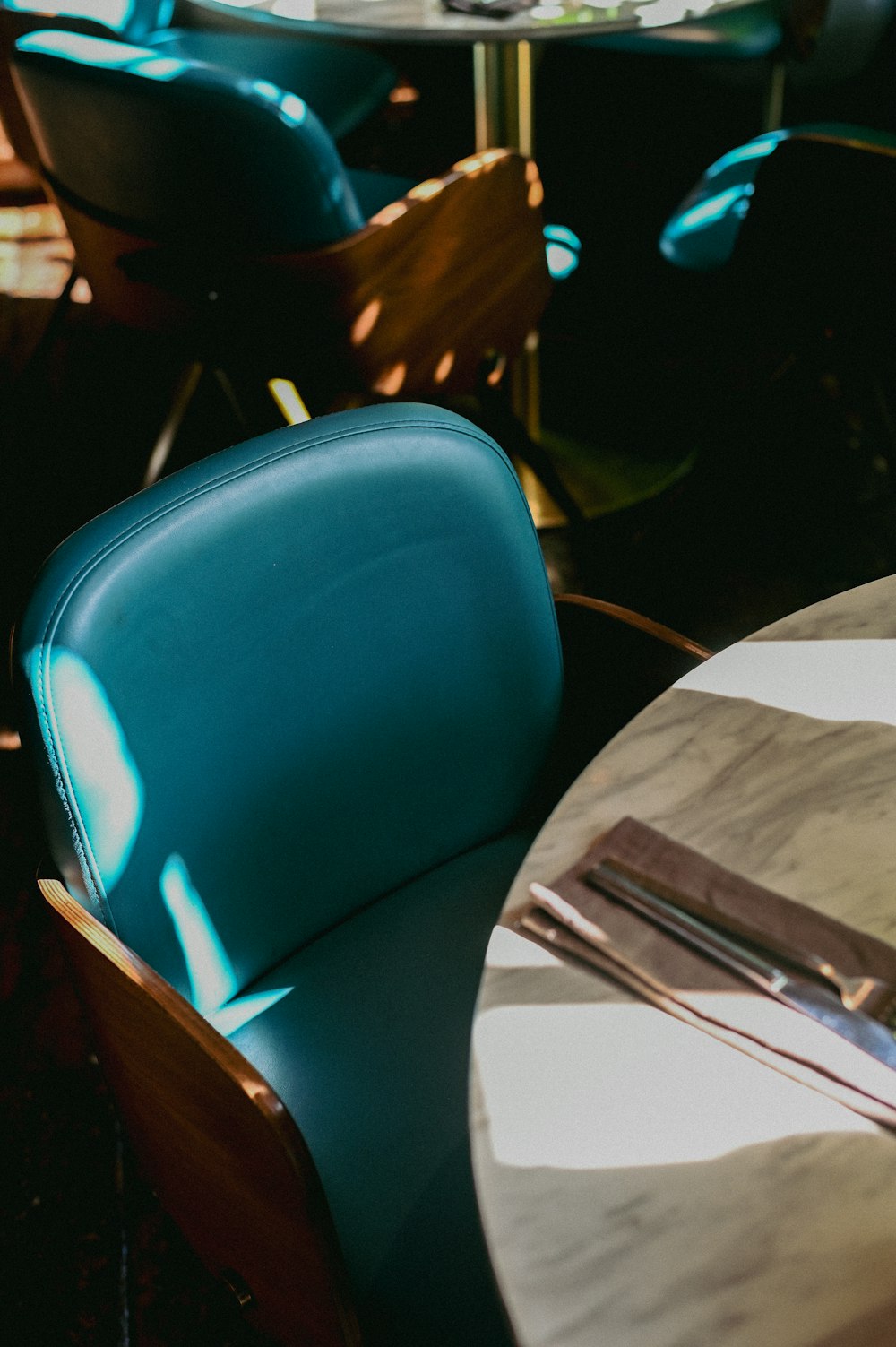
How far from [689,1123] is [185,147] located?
1413 millimetres

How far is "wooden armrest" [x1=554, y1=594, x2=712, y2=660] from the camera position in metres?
0.95

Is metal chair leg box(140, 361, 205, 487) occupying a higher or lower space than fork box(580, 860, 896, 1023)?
lower

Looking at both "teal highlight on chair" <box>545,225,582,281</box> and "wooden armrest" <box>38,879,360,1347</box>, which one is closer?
"wooden armrest" <box>38,879,360,1347</box>

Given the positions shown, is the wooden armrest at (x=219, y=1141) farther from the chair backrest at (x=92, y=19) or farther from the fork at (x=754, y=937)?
the chair backrest at (x=92, y=19)

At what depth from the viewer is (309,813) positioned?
2.96 ft

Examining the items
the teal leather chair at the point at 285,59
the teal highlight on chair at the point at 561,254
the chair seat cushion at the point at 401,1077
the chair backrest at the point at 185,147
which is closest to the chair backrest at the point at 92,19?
the teal leather chair at the point at 285,59

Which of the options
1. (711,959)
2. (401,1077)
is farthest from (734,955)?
(401,1077)

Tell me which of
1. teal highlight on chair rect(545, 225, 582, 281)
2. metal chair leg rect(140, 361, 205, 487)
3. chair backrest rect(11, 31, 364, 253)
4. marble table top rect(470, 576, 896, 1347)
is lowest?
metal chair leg rect(140, 361, 205, 487)

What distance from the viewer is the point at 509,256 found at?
180cm

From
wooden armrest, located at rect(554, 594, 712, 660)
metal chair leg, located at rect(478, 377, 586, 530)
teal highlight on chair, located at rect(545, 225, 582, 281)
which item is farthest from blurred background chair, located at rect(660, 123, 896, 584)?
wooden armrest, located at rect(554, 594, 712, 660)

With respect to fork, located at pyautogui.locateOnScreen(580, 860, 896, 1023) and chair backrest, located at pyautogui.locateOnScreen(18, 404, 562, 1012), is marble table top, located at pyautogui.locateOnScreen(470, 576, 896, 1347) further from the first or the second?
chair backrest, located at pyautogui.locateOnScreen(18, 404, 562, 1012)

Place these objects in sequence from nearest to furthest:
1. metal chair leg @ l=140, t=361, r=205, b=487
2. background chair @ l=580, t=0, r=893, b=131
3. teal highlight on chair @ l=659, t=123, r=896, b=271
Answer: teal highlight on chair @ l=659, t=123, r=896, b=271
metal chair leg @ l=140, t=361, r=205, b=487
background chair @ l=580, t=0, r=893, b=131

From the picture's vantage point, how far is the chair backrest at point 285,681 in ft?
2.48

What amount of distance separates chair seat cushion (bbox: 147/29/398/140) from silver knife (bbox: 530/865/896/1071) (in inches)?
84.0
